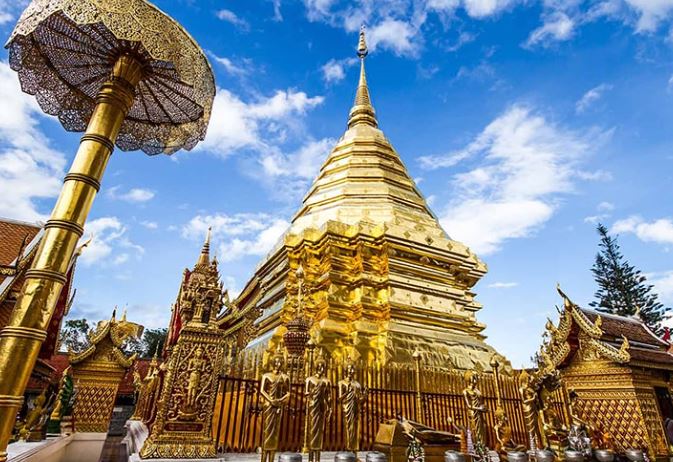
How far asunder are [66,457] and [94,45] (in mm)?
8660

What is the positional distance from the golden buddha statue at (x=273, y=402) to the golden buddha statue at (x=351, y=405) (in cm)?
119

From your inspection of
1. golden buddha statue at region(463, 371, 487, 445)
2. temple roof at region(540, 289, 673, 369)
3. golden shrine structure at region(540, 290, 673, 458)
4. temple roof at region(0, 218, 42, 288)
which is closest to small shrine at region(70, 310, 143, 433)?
temple roof at region(0, 218, 42, 288)

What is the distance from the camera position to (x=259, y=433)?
245 inches

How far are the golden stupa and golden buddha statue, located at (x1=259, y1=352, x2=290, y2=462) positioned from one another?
9.96 ft

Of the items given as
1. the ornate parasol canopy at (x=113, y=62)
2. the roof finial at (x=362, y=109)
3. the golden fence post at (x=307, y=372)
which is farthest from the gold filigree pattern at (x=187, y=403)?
the roof finial at (x=362, y=109)

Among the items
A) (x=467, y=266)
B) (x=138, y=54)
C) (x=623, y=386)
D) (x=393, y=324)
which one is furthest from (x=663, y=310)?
(x=138, y=54)

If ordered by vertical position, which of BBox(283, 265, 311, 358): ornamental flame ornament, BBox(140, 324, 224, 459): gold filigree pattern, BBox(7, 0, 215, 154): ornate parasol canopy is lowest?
BBox(140, 324, 224, 459): gold filigree pattern

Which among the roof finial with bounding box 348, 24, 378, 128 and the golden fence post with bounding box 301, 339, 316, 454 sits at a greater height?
the roof finial with bounding box 348, 24, 378, 128

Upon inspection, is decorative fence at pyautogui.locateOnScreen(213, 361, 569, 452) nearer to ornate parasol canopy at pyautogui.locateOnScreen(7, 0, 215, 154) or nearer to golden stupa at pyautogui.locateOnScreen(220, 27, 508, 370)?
golden stupa at pyautogui.locateOnScreen(220, 27, 508, 370)

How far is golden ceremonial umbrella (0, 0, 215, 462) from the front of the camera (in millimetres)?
2221

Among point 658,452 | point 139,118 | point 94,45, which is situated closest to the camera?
point 94,45

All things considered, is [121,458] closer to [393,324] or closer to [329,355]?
[329,355]

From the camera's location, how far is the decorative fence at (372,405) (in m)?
5.96

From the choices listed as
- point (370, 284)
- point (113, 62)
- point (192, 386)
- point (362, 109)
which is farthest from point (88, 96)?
point (362, 109)
